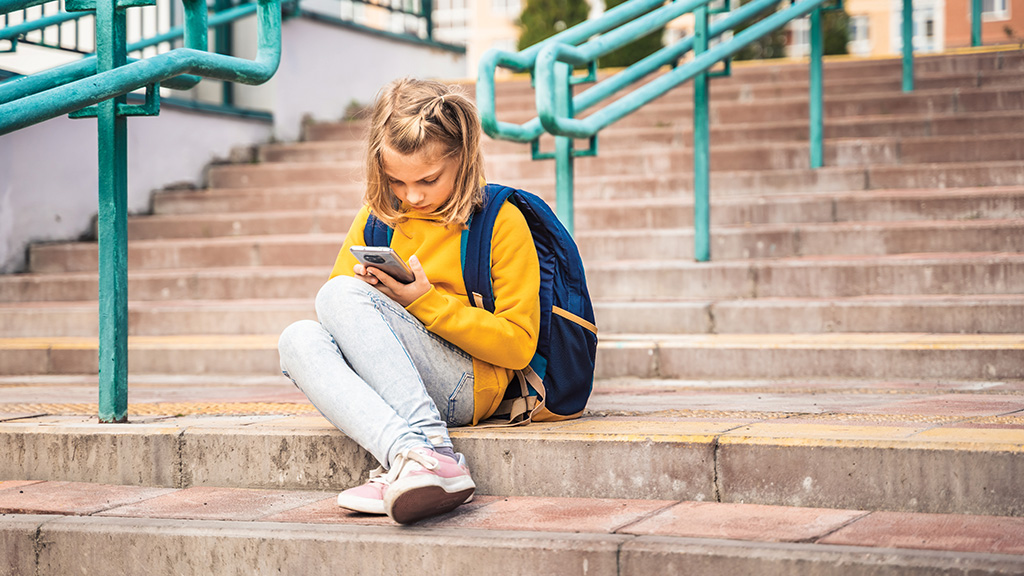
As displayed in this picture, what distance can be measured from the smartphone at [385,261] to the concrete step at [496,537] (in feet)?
1.89

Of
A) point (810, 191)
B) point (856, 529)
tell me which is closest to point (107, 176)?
point (856, 529)

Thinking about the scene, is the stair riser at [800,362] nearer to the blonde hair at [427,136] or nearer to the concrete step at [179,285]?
the blonde hair at [427,136]

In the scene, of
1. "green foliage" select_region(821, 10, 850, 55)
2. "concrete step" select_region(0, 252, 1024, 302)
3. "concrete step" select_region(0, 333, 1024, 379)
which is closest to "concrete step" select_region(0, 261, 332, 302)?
"concrete step" select_region(0, 252, 1024, 302)

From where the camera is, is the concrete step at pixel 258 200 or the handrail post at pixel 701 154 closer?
the handrail post at pixel 701 154

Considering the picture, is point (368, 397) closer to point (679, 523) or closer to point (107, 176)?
point (679, 523)

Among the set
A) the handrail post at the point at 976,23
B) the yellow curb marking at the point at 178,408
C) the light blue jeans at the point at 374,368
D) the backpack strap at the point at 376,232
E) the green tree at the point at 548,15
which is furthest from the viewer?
the green tree at the point at 548,15

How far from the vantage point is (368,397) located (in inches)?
98.6

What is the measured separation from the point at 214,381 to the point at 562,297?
2076mm

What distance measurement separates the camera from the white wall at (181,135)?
609 cm

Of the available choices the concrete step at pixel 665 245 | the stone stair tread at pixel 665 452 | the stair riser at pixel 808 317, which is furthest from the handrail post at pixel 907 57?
the stone stair tread at pixel 665 452

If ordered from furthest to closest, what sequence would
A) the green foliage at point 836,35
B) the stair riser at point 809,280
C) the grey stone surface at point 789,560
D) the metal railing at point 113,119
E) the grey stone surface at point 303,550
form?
the green foliage at point 836,35, the stair riser at point 809,280, the metal railing at point 113,119, the grey stone surface at point 303,550, the grey stone surface at point 789,560

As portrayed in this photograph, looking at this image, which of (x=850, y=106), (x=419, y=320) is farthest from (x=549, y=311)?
(x=850, y=106)

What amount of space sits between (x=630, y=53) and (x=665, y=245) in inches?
566

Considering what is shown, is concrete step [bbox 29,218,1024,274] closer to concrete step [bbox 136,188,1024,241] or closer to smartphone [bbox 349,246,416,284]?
concrete step [bbox 136,188,1024,241]
